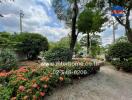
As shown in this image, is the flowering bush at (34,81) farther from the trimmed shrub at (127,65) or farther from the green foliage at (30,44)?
the green foliage at (30,44)

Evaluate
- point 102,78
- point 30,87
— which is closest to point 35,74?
point 30,87

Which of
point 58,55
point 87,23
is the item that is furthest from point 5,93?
point 87,23

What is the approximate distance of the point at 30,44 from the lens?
1427 cm

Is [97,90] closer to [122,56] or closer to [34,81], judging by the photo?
[34,81]

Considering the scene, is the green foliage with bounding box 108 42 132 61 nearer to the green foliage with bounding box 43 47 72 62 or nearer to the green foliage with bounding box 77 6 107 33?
the green foliage with bounding box 43 47 72 62

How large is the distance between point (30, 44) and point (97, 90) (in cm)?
715

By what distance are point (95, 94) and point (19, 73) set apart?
2.40 metres

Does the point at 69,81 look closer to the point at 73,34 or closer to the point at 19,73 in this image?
the point at 19,73

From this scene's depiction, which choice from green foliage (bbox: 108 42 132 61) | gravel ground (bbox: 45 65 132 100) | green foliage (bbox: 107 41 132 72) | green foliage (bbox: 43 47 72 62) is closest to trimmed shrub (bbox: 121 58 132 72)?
green foliage (bbox: 107 41 132 72)

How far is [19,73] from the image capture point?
7.67m

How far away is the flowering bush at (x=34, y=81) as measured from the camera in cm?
638

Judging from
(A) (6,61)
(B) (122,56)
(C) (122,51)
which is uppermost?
(C) (122,51)

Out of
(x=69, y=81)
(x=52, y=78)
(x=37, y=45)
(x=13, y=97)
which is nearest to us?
(x=13, y=97)

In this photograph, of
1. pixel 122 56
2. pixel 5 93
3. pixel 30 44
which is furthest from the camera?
pixel 30 44
